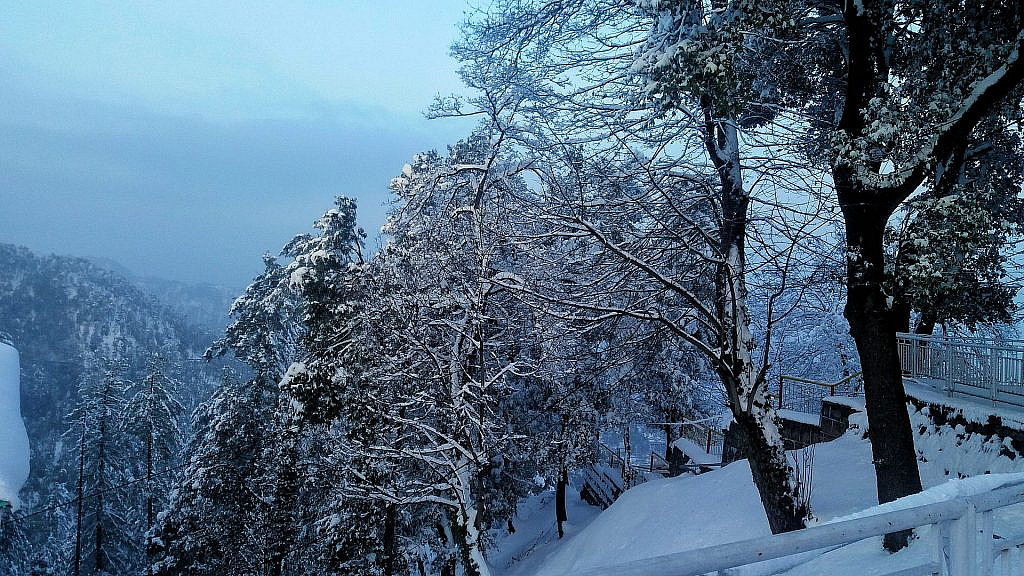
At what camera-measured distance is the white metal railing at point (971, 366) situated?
8.86 metres

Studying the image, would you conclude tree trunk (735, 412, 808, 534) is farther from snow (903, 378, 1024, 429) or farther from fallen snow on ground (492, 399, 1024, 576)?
snow (903, 378, 1024, 429)

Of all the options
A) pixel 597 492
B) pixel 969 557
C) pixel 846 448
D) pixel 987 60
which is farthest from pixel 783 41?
pixel 597 492

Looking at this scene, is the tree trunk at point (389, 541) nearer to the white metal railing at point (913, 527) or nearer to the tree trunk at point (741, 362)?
the tree trunk at point (741, 362)

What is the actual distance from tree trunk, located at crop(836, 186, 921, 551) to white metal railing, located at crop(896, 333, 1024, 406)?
121cm

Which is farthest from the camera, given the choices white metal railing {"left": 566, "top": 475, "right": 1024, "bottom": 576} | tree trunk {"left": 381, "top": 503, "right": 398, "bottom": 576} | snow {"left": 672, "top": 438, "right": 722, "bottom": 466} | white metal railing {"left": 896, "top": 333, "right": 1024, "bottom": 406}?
snow {"left": 672, "top": 438, "right": 722, "bottom": 466}

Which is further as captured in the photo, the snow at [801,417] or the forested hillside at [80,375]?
the forested hillside at [80,375]

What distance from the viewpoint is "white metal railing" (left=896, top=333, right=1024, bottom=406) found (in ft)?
29.1

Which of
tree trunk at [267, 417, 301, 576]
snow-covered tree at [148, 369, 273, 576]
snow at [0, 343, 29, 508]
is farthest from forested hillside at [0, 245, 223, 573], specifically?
tree trunk at [267, 417, 301, 576]

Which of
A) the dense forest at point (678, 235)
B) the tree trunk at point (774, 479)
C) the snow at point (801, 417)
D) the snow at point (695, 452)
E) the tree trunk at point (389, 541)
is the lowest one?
the tree trunk at point (389, 541)

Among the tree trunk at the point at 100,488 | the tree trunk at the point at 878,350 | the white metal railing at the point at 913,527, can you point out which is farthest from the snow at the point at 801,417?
the tree trunk at the point at 100,488

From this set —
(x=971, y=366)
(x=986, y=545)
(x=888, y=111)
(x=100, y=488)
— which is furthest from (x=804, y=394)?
(x=100, y=488)

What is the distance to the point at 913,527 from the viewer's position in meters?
2.41

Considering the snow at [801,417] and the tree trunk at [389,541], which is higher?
the snow at [801,417]

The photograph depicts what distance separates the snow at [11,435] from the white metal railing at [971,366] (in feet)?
41.4
